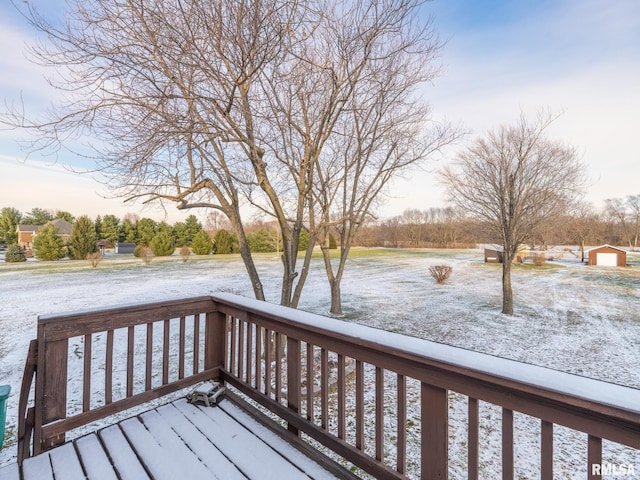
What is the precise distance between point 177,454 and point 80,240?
23.6 m

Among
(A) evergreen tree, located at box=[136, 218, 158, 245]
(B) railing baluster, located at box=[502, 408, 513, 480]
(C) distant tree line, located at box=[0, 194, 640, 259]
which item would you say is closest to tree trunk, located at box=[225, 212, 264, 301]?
(B) railing baluster, located at box=[502, 408, 513, 480]

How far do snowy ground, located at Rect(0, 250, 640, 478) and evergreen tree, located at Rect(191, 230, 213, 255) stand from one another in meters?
7.56

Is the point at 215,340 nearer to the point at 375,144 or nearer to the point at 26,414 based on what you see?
the point at 26,414

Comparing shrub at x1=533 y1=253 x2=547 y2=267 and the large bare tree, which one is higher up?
the large bare tree

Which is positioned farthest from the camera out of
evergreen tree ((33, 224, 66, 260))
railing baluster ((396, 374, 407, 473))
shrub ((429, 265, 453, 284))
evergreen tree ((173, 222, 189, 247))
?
evergreen tree ((173, 222, 189, 247))

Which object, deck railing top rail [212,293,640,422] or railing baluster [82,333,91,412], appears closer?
deck railing top rail [212,293,640,422]

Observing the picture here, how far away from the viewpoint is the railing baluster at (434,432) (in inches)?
49.3

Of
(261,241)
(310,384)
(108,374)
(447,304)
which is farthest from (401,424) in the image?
(261,241)

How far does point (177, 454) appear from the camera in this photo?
1.67m

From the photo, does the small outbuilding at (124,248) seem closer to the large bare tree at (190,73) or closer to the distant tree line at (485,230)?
the distant tree line at (485,230)

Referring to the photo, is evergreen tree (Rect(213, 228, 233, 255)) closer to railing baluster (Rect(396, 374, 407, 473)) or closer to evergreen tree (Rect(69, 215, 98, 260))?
evergreen tree (Rect(69, 215, 98, 260))

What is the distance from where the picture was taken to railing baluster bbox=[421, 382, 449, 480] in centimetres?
125

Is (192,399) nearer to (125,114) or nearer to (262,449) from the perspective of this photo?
(262,449)

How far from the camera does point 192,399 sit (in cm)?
222
